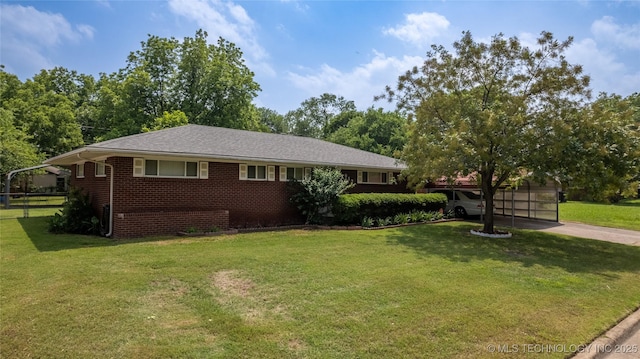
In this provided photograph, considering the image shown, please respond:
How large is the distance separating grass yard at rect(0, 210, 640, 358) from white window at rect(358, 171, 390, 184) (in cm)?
734

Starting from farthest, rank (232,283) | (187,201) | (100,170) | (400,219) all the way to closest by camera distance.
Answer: (400,219) < (100,170) < (187,201) < (232,283)

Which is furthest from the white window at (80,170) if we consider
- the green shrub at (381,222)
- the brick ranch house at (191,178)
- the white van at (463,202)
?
the white van at (463,202)

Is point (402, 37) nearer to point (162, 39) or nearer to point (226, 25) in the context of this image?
point (226, 25)

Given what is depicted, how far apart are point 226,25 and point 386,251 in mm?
9574

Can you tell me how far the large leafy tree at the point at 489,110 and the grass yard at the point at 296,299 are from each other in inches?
128

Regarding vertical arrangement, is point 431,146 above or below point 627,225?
above

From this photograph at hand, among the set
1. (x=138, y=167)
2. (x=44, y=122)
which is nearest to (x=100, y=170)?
(x=138, y=167)

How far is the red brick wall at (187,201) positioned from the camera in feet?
Answer: 35.7

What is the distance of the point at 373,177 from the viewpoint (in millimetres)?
17516

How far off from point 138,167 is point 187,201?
184cm

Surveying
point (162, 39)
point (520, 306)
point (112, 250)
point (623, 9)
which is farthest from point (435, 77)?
point (162, 39)

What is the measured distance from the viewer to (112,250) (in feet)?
28.6

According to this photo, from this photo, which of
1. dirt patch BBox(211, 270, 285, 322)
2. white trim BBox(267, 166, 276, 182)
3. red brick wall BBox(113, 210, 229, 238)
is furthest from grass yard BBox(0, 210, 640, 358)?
white trim BBox(267, 166, 276, 182)

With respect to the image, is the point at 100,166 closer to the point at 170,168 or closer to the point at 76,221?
the point at 76,221
